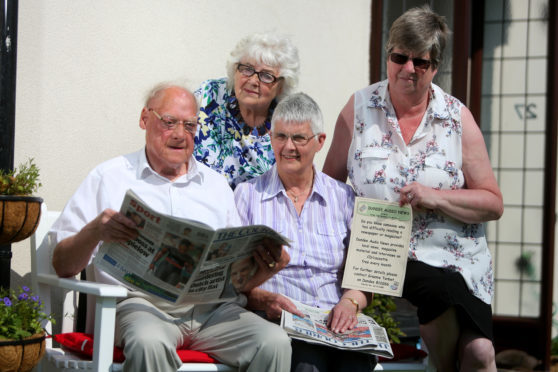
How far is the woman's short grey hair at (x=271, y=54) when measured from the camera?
347 cm

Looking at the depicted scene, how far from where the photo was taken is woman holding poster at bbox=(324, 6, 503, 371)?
2971 mm

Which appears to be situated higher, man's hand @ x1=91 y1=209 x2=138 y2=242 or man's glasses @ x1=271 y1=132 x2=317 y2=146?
man's glasses @ x1=271 y1=132 x2=317 y2=146

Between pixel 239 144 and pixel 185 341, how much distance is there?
44.2 inches

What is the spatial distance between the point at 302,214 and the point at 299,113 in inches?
17.1

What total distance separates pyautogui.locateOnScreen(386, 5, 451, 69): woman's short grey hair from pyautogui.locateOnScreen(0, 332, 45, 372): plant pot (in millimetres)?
1913

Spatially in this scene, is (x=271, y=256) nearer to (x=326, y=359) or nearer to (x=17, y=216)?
(x=326, y=359)

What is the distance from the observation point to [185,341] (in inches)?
110

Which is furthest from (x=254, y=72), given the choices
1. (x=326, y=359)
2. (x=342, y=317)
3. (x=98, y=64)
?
(x=326, y=359)

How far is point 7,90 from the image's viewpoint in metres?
2.89

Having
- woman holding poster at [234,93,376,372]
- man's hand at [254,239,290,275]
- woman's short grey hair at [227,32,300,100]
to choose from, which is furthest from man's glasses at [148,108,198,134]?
woman's short grey hair at [227,32,300,100]

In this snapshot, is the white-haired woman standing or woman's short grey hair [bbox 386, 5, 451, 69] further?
the white-haired woman standing

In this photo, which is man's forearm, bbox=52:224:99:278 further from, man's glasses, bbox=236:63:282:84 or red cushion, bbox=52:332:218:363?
man's glasses, bbox=236:63:282:84

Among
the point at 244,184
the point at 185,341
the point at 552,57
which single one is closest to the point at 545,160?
the point at 552,57

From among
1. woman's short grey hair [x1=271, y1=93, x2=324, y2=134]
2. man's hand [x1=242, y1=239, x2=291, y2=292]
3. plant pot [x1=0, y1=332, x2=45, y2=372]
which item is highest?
woman's short grey hair [x1=271, y1=93, x2=324, y2=134]
